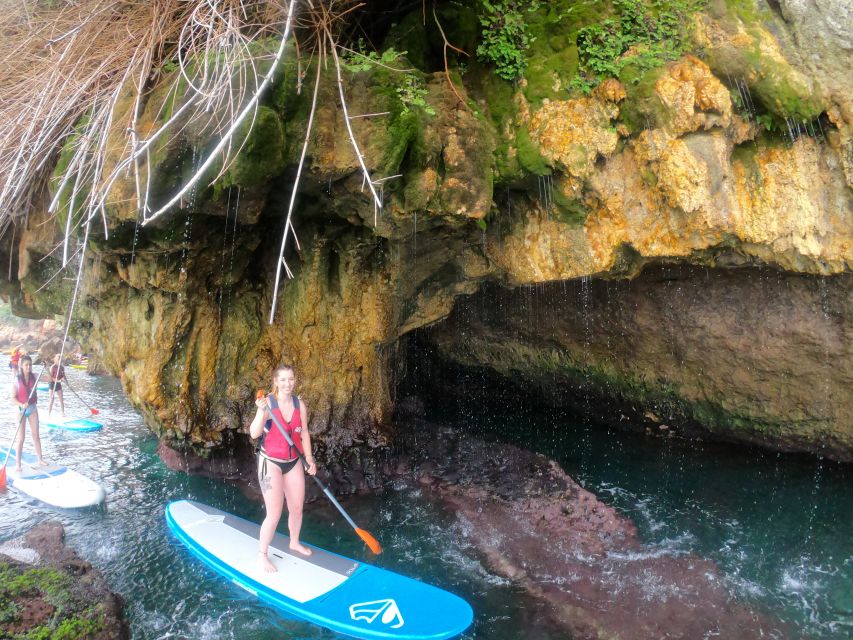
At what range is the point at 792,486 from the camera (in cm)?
689

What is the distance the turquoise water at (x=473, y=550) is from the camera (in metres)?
4.58

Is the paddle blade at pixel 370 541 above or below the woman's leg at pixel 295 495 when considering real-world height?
below

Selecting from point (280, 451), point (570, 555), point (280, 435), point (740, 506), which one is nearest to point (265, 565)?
point (280, 451)

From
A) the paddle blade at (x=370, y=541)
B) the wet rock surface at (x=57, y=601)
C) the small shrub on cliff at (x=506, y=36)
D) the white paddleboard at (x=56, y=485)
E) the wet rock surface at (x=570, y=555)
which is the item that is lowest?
the white paddleboard at (x=56, y=485)

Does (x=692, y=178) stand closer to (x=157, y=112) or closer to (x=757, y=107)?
(x=757, y=107)

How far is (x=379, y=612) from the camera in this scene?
447cm

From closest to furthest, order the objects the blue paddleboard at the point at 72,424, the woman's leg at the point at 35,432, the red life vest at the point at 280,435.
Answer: the red life vest at the point at 280,435 → the woman's leg at the point at 35,432 → the blue paddleboard at the point at 72,424

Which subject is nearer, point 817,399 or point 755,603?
point 755,603

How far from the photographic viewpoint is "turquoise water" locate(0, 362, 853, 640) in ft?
15.0

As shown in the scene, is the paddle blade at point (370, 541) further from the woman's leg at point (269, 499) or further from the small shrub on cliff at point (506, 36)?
the small shrub on cliff at point (506, 36)

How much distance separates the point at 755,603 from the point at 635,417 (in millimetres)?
4261

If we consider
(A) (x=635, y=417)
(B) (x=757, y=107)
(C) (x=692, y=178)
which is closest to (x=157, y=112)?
(C) (x=692, y=178)

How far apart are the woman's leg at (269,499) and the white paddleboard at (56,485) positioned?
9.20 feet

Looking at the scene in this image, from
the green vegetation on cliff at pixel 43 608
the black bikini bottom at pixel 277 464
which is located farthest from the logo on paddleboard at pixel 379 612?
the green vegetation on cliff at pixel 43 608
